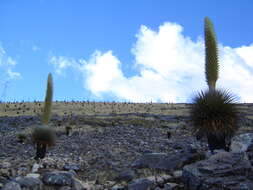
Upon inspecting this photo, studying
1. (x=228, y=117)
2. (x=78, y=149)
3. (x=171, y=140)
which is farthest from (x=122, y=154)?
(x=228, y=117)

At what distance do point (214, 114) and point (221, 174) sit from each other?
110 inches

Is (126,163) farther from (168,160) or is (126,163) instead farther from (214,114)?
(214,114)

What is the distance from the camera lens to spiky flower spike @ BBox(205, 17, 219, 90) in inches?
432

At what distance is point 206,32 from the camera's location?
441 inches

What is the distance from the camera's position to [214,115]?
10289 mm

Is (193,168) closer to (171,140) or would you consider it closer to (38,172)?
(38,172)

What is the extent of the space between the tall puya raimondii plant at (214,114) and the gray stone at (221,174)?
6.12 feet

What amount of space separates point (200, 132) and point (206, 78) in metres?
1.70

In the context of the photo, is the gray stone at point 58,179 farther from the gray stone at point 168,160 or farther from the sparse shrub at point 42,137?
the sparse shrub at point 42,137

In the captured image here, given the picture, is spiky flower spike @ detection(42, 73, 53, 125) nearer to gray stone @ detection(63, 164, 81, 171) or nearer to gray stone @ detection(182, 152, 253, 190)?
gray stone @ detection(63, 164, 81, 171)

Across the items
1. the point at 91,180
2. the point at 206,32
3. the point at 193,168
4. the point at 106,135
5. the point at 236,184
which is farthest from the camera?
the point at 106,135

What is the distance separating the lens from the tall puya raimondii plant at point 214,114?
10.2m

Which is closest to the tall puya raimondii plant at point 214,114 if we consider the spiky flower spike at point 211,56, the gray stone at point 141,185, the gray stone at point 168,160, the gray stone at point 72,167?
the spiky flower spike at point 211,56

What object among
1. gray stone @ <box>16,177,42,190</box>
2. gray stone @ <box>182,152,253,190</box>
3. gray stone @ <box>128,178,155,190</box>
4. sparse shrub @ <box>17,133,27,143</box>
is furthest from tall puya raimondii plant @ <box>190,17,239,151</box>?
sparse shrub @ <box>17,133,27,143</box>
